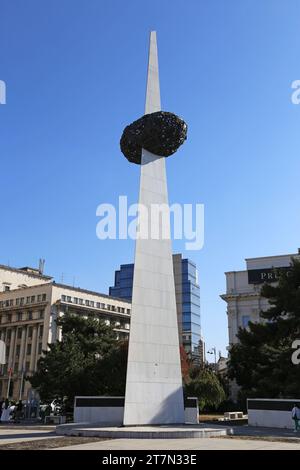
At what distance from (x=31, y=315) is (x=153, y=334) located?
6243cm

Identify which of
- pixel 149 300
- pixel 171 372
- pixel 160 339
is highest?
pixel 149 300

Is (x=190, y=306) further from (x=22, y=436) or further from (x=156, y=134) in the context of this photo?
(x=22, y=436)

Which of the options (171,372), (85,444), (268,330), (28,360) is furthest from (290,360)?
(28,360)

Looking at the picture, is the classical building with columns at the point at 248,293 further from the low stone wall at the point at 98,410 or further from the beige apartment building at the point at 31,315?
the low stone wall at the point at 98,410

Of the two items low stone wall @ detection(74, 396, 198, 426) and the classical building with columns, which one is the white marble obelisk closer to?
low stone wall @ detection(74, 396, 198, 426)

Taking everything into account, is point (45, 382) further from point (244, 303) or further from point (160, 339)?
point (244, 303)

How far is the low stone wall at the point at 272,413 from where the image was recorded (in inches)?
Answer: 894

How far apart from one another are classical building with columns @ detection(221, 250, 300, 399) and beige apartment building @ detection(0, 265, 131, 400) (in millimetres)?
20137

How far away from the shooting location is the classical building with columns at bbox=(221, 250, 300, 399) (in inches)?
2685

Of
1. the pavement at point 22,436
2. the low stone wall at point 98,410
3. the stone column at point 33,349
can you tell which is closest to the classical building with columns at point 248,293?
the stone column at point 33,349

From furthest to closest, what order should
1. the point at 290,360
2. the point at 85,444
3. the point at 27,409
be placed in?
the point at 27,409, the point at 290,360, the point at 85,444
